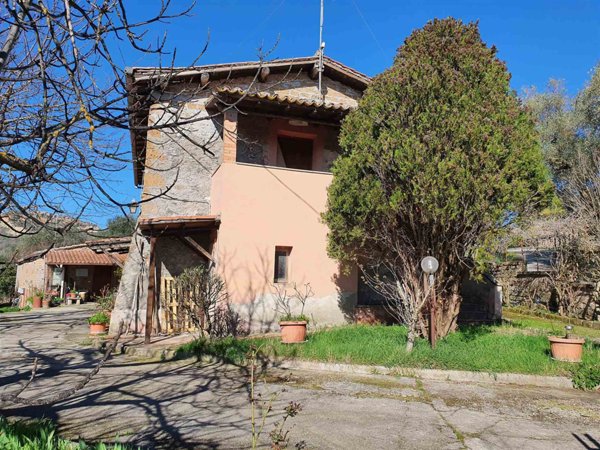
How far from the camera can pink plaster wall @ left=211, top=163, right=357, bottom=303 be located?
10992 mm

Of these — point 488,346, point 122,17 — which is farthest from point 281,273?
point 122,17

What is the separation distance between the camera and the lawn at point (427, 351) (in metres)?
7.82

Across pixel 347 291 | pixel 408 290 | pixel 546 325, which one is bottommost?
pixel 546 325

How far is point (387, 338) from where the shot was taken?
9523 millimetres

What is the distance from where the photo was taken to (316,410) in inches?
229

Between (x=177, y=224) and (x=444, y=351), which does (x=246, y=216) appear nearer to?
(x=177, y=224)

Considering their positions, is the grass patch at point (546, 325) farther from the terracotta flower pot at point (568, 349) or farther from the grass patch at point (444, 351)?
the terracotta flower pot at point (568, 349)

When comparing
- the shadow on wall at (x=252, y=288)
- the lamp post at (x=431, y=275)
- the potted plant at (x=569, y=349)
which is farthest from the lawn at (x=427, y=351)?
the shadow on wall at (x=252, y=288)

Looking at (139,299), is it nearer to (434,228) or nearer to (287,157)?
(287,157)

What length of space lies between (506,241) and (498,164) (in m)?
1.55

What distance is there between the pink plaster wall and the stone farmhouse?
0.08ft

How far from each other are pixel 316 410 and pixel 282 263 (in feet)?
19.7

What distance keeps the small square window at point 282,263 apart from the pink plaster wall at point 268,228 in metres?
0.17

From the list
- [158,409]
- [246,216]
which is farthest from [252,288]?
[158,409]
